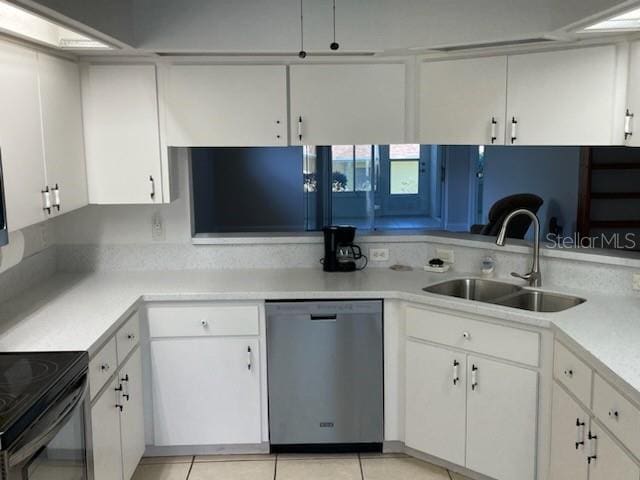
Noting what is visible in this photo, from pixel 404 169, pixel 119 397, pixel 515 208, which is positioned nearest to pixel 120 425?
pixel 119 397

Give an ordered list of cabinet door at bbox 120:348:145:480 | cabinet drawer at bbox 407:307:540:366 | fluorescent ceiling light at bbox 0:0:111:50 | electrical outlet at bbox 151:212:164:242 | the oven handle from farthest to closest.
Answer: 1. electrical outlet at bbox 151:212:164:242
2. cabinet door at bbox 120:348:145:480
3. cabinet drawer at bbox 407:307:540:366
4. fluorescent ceiling light at bbox 0:0:111:50
5. the oven handle

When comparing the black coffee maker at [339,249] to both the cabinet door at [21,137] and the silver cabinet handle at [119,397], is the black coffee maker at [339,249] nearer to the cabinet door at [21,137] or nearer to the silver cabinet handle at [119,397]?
the silver cabinet handle at [119,397]

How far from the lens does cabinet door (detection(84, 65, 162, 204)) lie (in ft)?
11.2

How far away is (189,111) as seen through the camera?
3.46m

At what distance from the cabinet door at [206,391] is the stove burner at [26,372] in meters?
1.07

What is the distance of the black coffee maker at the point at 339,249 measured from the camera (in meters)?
3.77

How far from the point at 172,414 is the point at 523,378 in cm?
171

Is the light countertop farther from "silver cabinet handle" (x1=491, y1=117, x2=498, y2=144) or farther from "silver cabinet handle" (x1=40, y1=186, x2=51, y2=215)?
"silver cabinet handle" (x1=491, y1=117, x2=498, y2=144)

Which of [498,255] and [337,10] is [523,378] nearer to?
[498,255]

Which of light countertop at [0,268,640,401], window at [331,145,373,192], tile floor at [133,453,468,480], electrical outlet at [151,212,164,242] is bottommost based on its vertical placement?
tile floor at [133,453,468,480]

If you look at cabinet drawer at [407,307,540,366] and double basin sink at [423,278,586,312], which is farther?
double basin sink at [423,278,586,312]


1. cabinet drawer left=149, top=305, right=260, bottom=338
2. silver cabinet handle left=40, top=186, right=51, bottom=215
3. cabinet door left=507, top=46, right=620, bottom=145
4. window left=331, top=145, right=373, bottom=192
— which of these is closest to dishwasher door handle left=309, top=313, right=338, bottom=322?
cabinet drawer left=149, top=305, right=260, bottom=338

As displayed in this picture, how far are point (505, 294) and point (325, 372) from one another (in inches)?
39.0

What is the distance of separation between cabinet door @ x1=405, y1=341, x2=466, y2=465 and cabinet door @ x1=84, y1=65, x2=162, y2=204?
1542mm
